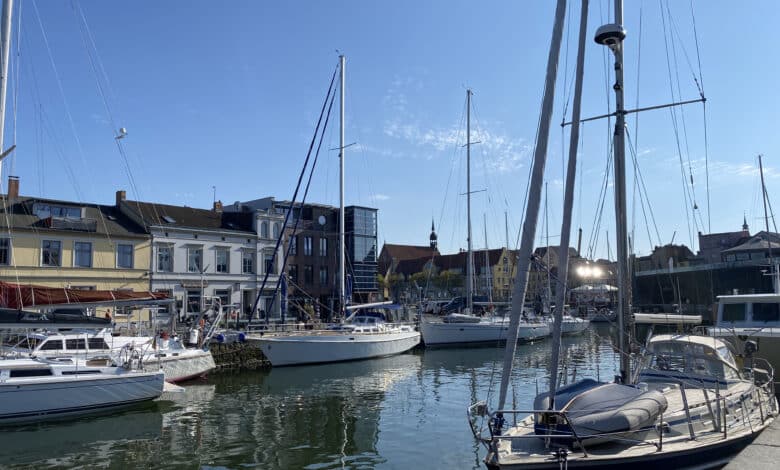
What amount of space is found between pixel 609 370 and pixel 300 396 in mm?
16395

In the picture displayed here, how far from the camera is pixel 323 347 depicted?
106ft

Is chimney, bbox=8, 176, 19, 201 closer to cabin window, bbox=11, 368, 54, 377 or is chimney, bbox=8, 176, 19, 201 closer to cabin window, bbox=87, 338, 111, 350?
cabin window, bbox=87, 338, 111, 350

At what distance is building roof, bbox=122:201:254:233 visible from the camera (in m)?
44.9

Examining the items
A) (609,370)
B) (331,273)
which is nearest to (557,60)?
(609,370)

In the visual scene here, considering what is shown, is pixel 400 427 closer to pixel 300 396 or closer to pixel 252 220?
pixel 300 396

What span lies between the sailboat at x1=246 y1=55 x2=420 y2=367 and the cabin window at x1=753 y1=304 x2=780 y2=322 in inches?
791

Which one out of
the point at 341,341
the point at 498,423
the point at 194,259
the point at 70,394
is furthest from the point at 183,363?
the point at 194,259

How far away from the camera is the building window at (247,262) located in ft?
162

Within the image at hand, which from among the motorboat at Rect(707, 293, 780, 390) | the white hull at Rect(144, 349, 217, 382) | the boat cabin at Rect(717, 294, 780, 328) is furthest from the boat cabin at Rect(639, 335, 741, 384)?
the white hull at Rect(144, 349, 217, 382)

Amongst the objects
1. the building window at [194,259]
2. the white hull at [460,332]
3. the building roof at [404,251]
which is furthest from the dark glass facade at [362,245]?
the building roof at [404,251]

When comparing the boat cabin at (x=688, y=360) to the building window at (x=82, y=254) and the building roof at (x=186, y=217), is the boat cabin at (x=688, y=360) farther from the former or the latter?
the building window at (x=82, y=254)

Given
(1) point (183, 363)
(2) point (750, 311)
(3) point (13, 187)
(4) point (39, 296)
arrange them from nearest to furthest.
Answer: (4) point (39, 296) → (2) point (750, 311) → (1) point (183, 363) → (3) point (13, 187)

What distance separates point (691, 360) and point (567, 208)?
6.03m

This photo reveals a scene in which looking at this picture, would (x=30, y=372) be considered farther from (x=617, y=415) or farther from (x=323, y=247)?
(x=323, y=247)
